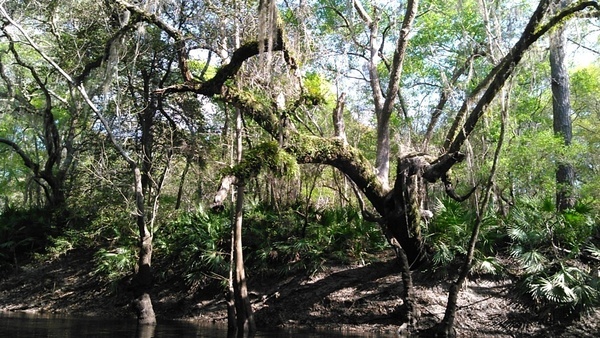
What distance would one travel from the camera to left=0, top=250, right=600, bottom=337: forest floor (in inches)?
441

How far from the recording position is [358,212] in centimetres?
1473

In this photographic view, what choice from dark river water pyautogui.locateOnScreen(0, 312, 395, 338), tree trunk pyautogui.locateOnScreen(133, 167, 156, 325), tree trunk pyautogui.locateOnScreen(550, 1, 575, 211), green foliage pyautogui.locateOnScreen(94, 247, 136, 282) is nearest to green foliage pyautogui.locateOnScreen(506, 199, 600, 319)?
dark river water pyautogui.locateOnScreen(0, 312, 395, 338)

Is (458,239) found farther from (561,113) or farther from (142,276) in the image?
(142,276)

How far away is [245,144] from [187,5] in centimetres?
499

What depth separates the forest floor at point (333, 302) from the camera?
1121 cm

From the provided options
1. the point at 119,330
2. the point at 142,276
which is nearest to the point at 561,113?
the point at 142,276

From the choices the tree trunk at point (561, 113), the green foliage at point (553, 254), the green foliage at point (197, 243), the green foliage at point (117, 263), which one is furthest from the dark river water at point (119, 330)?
the tree trunk at point (561, 113)

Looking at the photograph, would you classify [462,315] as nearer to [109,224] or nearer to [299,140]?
[299,140]

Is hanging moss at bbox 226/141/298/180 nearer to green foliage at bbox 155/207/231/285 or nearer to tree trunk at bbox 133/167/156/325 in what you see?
green foliage at bbox 155/207/231/285

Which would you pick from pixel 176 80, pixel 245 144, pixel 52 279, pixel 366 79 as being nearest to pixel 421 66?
pixel 366 79

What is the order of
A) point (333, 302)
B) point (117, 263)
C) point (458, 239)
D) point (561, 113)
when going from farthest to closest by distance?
point (561, 113), point (117, 263), point (333, 302), point (458, 239)

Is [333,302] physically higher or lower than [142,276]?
lower

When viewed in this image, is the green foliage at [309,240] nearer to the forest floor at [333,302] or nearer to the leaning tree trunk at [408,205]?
the forest floor at [333,302]

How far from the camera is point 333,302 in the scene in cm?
1294
